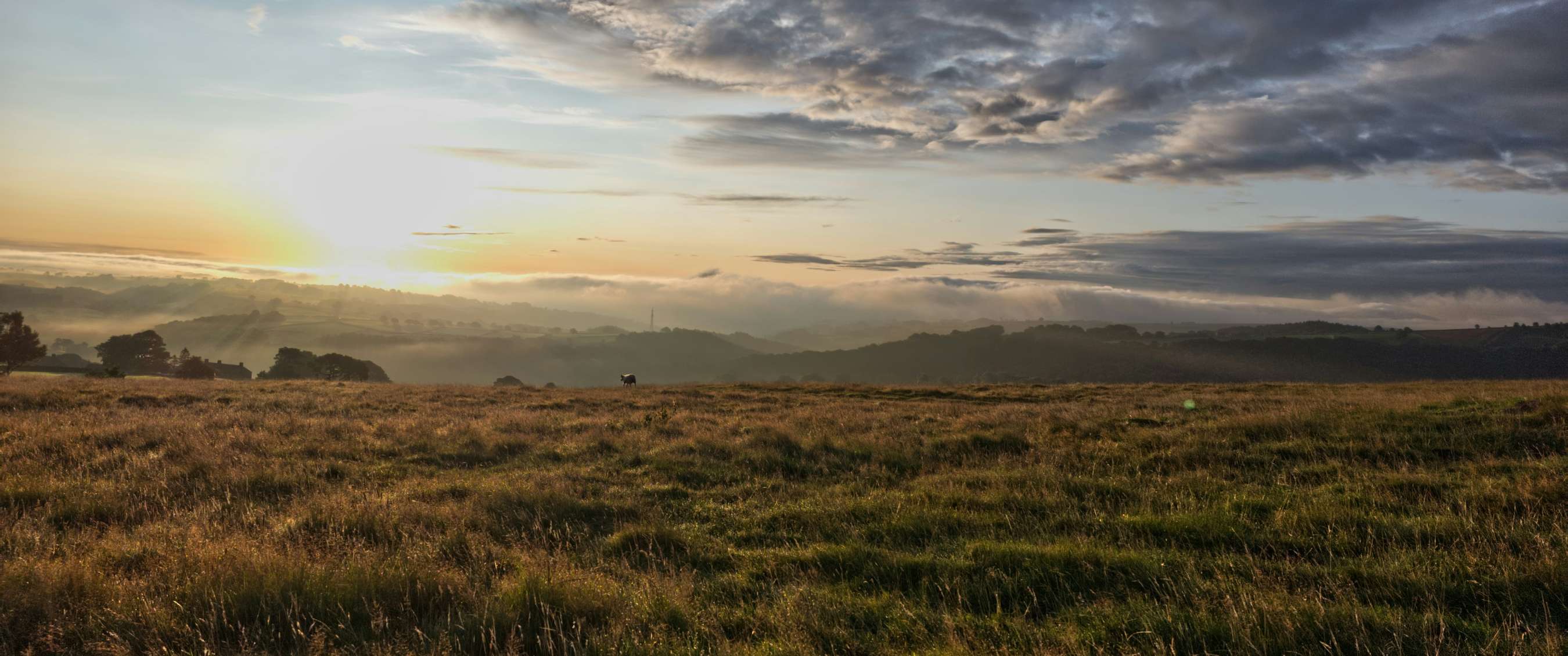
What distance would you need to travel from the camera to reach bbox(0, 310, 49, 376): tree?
54.0 meters

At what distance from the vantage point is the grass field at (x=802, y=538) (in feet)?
15.0

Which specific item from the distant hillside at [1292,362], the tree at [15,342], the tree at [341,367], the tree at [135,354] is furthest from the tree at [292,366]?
the distant hillside at [1292,362]

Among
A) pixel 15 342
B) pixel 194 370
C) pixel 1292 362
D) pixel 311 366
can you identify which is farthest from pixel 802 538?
pixel 1292 362

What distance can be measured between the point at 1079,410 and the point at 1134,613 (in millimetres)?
16097

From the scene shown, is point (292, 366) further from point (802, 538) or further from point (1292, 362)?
point (1292, 362)

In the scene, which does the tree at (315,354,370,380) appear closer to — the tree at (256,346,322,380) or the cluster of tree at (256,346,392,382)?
the cluster of tree at (256,346,392,382)

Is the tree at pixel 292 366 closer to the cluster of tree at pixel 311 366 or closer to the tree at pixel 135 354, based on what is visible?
the cluster of tree at pixel 311 366

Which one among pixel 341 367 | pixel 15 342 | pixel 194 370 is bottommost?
pixel 194 370

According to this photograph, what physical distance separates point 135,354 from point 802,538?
311 ft

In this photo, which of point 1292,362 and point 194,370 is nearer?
point 194,370

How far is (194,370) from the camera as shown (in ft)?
206

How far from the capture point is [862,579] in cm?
604

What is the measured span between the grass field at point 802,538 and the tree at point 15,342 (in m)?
59.0

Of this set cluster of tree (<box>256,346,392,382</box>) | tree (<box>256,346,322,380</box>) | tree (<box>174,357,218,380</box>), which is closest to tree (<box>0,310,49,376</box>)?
tree (<box>174,357,218,380</box>)
